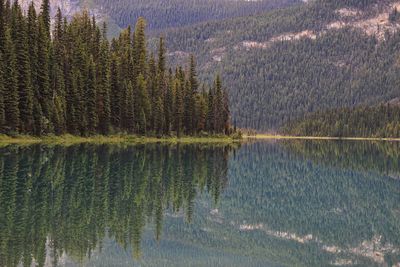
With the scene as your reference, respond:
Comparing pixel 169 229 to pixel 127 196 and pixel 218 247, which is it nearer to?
pixel 218 247

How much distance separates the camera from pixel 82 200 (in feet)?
122

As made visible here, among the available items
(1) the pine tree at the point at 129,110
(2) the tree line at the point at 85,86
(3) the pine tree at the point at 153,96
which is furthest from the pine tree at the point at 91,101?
(3) the pine tree at the point at 153,96

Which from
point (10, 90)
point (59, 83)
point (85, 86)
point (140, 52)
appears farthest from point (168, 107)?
point (10, 90)

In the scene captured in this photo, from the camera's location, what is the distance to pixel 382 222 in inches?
1693

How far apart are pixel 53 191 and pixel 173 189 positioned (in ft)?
32.7

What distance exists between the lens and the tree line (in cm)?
9738

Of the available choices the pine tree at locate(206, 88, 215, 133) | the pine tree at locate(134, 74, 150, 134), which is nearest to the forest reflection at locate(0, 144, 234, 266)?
the pine tree at locate(134, 74, 150, 134)

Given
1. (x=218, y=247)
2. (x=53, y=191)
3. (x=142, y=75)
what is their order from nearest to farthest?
(x=218, y=247), (x=53, y=191), (x=142, y=75)

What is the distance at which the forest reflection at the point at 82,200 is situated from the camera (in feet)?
85.8

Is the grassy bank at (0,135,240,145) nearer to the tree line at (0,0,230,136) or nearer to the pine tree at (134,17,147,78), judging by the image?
the tree line at (0,0,230,136)

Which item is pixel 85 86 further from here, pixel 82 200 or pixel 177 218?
pixel 177 218

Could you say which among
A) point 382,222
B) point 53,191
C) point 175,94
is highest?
point 175,94

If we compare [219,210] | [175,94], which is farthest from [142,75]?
[219,210]

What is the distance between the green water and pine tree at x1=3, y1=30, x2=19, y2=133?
28327 mm
